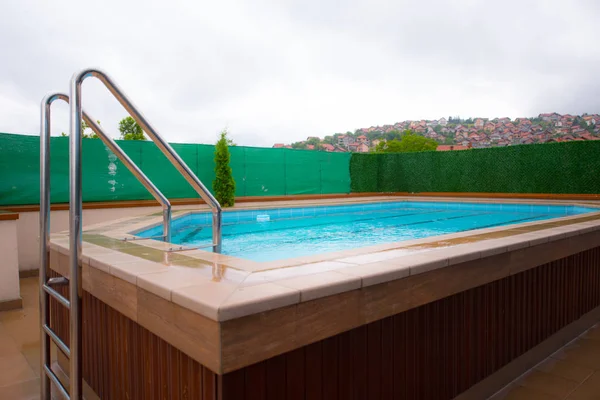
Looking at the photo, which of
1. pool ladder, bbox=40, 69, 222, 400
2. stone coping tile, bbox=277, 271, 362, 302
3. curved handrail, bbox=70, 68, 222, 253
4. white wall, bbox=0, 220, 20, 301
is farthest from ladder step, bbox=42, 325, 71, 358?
white wall, bbox=0, 220, 20, 301

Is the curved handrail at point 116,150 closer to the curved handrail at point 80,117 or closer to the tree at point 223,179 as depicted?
the curved handrail at point 80,117

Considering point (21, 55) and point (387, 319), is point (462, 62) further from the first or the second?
point (387, 319)

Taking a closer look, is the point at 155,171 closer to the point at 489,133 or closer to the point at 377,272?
the point at 377,272

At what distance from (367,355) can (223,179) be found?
8115 millimetres

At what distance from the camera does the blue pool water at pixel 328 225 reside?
5.46 metres

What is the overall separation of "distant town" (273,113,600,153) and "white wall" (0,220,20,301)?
8817 millimetres

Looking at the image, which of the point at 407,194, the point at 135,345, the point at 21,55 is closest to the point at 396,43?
the point at 407,194

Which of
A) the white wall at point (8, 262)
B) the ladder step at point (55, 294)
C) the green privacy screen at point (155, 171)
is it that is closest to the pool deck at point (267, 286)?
the ladder step at point (55, 294)

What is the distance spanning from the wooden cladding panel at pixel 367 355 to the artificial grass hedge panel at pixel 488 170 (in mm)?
9844

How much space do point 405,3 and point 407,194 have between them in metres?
7.50

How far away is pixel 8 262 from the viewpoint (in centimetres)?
376

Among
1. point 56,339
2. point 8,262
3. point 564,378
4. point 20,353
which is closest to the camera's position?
point 56,339

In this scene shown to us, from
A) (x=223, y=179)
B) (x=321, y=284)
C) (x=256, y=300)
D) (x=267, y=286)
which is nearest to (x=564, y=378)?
(x=321, y=284)

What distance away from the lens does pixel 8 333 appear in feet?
10.5
